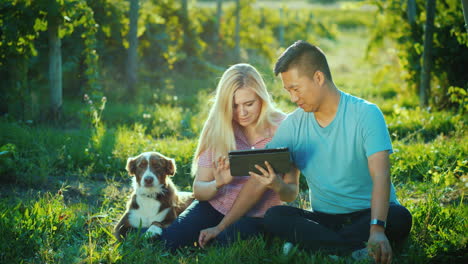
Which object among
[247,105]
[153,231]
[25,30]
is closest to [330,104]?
[247,105]

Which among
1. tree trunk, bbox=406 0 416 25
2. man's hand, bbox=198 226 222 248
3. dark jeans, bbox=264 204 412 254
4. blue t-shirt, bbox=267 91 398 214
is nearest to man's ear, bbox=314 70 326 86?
blue t-shirt, bbox=267 91 398 214

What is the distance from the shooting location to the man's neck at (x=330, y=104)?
3828 mm

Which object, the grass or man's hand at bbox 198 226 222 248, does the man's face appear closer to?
the grass

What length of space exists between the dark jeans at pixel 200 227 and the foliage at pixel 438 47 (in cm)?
548

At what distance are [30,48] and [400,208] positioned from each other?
6.35m

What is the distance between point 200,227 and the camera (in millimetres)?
4410

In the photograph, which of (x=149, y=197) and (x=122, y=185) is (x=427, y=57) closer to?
(x=122, y=185)

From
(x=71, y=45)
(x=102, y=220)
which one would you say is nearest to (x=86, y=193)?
(x=102, y=220)

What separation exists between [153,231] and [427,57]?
6.52 metres

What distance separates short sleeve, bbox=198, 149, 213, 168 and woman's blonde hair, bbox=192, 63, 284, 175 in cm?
3

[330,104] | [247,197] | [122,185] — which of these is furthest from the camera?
[122,185]

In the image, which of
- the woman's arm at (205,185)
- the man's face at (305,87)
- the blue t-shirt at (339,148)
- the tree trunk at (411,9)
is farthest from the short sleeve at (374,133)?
the tree trunk at (411,9)

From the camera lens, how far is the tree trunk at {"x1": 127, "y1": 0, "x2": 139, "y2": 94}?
1018 centimetres

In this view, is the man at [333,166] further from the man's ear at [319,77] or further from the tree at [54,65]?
the tree at [54,65]
